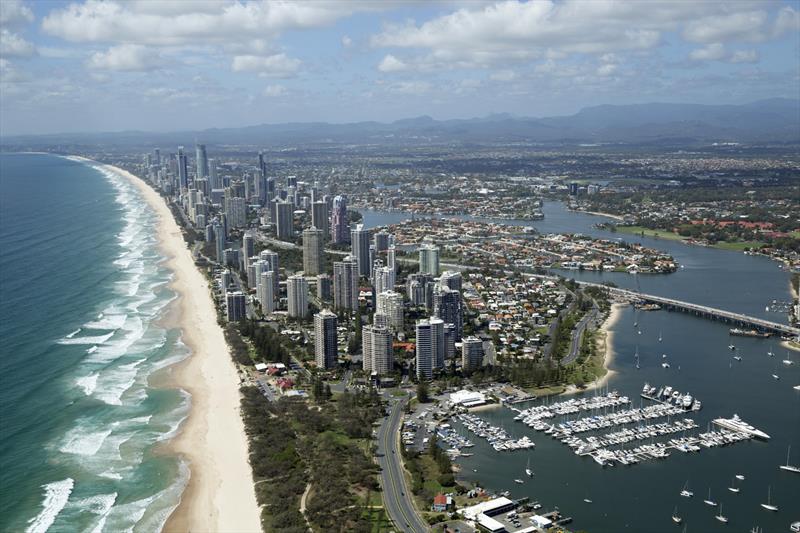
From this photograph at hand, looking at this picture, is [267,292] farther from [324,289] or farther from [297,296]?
[324,289]

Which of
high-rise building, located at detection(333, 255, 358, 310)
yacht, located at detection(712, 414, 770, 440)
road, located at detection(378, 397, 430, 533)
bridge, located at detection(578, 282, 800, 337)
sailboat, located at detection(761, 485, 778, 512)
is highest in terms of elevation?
high-rise building, located at detection(333, 255, 358, 310)

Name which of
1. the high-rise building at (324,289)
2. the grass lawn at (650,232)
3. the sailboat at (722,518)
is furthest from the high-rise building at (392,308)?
the grass lawn at (650,232)

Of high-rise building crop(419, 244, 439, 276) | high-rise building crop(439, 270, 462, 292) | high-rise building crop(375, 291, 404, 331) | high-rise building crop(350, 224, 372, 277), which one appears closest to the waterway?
high-rise building crop(439, 270, 462, 292)

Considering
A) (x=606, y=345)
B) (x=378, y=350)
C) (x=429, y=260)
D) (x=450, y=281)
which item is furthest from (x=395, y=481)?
(x=429, y=260)

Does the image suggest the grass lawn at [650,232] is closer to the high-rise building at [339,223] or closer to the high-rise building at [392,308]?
the high-rise building at [339,223]

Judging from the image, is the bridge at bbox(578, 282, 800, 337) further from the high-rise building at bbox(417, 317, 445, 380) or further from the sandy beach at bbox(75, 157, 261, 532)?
the sandy beach at bbox(75, 157, 261, 532)

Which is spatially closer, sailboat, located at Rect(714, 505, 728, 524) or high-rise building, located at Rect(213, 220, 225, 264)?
sailboat, located at Rect(714, 505, 728, 524)
